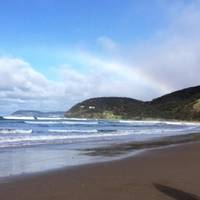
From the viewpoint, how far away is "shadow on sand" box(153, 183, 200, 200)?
823cm

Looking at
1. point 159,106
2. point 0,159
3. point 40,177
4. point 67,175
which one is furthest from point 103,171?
point 159,106

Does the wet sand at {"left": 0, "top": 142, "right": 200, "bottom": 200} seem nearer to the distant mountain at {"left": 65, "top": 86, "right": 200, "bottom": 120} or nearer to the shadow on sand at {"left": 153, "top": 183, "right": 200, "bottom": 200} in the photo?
the shadow on sand at {"left": 153, "top": 183, "right": 200, "bottom": 200}

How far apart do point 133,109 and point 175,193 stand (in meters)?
161

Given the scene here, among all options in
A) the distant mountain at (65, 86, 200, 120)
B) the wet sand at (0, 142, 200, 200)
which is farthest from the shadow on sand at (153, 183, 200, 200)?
the distant mountain at (65, 86, 200, 120)

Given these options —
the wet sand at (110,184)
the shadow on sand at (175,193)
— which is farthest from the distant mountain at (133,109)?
the shadow on sand at (175,193)

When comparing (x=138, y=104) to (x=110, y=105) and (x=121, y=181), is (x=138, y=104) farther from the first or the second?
(x=121, y=181)

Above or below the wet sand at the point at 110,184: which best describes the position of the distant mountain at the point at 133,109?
above

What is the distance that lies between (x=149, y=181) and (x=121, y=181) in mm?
689

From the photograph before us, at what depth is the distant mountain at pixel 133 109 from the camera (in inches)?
6234

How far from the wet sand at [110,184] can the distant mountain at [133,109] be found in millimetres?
141032

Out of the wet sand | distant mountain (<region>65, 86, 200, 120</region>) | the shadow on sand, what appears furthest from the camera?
distant mountain (<region>65, 86, 200, 120</region>)

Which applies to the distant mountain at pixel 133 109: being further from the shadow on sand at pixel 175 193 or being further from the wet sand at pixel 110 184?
the shadow on sand at pixel 175 193

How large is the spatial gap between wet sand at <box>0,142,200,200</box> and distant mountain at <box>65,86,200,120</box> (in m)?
141

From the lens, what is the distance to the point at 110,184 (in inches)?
384
